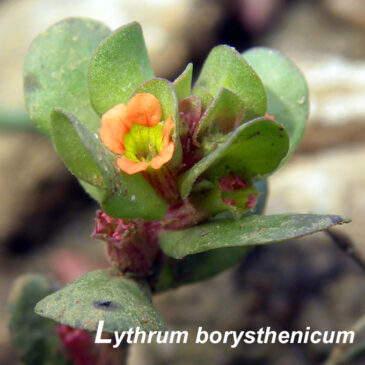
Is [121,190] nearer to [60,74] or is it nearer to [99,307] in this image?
[99,307]

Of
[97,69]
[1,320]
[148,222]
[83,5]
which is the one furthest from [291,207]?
[83,5]

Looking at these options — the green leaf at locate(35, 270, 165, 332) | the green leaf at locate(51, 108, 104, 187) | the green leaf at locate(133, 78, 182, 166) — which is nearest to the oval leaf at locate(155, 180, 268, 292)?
the green leaf at locate(35, 270, 165, 332)

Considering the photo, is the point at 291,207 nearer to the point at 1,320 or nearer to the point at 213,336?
the point at 213,336

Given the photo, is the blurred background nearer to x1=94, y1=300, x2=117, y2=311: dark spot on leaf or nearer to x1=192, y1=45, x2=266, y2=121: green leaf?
x1=192, y1=45, x2=266, y2=121: green leaf

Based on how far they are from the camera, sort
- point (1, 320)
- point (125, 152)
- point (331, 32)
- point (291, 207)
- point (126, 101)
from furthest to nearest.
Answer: point (331, 32)
point (1, 320)
point (291, 207)
point (126, 101)
point (125, 152)

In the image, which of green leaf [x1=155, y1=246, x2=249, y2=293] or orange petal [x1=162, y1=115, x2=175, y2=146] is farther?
green leaf [x1=155, y1=246, x2=249, y2=293]

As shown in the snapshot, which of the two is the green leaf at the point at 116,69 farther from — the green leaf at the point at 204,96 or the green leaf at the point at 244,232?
the green leaf at the point at 244,232
